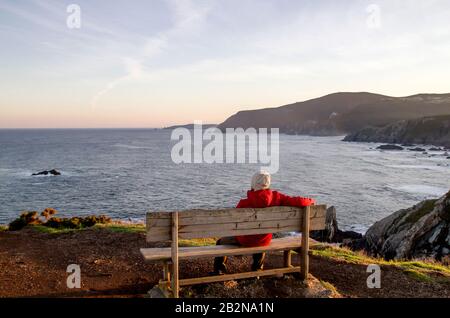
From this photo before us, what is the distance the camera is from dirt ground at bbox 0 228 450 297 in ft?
21.7

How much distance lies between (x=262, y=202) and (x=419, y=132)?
118m

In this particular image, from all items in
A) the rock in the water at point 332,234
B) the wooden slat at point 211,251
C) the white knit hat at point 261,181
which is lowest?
the rock in the water at point 332,234

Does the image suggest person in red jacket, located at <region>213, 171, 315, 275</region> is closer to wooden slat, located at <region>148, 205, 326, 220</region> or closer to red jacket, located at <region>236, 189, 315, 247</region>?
red jacket, located at <region>236, 189, 315, 247</region>

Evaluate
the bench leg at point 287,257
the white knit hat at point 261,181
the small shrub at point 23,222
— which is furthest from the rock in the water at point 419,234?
the small shrub at point 23,222

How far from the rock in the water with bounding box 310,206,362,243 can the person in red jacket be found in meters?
18.4

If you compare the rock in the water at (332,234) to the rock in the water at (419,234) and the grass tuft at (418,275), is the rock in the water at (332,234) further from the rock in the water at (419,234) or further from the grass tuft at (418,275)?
the grass tuft at (418,275)

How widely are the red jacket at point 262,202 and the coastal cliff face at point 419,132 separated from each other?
4161 inches

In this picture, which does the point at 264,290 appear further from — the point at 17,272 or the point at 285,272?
the point at 17,272

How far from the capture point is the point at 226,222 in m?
5.98

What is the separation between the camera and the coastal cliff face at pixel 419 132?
10388 centimetres

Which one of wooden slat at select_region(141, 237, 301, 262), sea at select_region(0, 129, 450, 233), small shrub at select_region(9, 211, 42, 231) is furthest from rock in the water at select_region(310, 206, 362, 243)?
wooden slat at select_region(141, 237, 301, 262)

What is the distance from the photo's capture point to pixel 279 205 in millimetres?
6574

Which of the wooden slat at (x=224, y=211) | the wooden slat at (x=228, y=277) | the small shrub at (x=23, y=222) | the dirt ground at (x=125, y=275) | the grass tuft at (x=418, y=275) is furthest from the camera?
the small shrub at (x=23, y=222)
